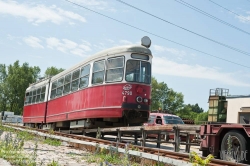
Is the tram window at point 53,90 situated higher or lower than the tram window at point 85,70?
lower

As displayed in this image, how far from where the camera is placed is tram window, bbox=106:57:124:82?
496 inches

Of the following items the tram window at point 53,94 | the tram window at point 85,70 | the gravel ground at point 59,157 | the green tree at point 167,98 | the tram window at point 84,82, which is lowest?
the gravel ground at point 59,157

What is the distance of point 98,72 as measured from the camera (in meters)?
13.4

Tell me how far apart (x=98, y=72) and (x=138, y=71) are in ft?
5.52

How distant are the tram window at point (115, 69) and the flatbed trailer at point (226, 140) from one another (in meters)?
4.80

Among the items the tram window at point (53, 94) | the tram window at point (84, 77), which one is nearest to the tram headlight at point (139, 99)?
the tram window at point (84, 77)

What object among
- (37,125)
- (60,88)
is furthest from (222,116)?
(60,88)

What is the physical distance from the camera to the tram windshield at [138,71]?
1257 centimetres

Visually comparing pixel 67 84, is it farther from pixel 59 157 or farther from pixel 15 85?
pixel 15 85

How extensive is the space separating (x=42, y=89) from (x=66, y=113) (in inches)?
250

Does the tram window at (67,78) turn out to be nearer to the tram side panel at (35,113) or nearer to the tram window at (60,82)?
the tram window at (60,82)

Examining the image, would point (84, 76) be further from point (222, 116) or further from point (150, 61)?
point (222, 116)

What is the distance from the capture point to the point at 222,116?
37.8 m

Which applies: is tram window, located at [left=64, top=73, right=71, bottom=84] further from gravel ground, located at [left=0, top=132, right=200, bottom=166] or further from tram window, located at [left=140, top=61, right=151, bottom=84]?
gravel ground, located at [left=0, top=132, right=200, bottom=166]
